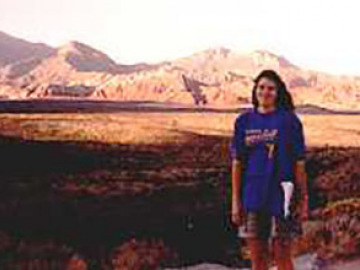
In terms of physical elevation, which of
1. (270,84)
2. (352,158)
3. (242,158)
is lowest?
(352,158)

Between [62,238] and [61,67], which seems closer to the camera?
[62,238]

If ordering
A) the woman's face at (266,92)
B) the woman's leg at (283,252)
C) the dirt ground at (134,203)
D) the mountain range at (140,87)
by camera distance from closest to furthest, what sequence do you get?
the woman's leg at (283,252), the woman's face at (266,92), the dirt ground at (134,203), the mountain range at (140,87)

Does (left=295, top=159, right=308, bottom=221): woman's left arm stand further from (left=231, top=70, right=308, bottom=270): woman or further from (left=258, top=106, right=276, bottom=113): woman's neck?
(left=258, top=106, right=276, bottom=113): woman's neck

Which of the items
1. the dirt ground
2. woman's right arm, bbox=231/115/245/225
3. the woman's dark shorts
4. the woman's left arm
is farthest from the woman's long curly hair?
the dirt ground

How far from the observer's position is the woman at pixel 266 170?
5551 mm

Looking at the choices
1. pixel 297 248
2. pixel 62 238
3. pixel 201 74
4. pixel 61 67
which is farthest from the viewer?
pixel 201 74

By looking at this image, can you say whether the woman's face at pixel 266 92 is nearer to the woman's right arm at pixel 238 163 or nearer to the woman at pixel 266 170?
the woman at pixel 266 170

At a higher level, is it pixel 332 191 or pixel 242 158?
pixel 242 158

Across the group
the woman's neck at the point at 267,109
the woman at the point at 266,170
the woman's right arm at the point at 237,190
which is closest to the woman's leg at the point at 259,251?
the woman at the point at 266,170

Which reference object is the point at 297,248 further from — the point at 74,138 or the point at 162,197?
the point at 74,138

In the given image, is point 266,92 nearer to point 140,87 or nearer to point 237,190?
point 237,190

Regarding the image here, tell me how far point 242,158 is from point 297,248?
4320 millimetres

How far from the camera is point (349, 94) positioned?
109125mm

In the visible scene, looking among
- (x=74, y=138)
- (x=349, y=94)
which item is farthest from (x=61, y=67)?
(x=74, y=138)
